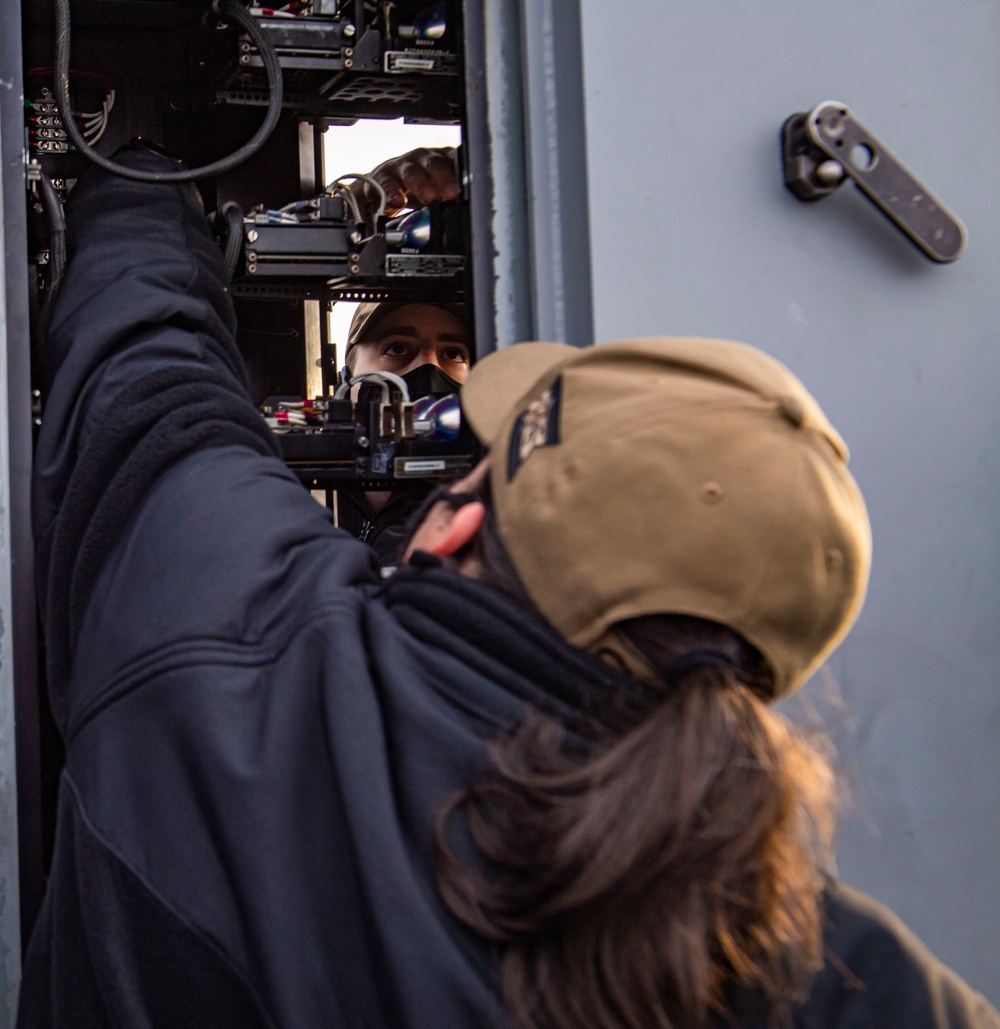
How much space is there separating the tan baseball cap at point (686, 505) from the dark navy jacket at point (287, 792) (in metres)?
0.06

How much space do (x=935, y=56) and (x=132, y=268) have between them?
1.00m

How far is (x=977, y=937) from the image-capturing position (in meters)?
1.33

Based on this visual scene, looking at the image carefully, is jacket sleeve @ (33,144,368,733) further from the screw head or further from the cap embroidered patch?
the screw head

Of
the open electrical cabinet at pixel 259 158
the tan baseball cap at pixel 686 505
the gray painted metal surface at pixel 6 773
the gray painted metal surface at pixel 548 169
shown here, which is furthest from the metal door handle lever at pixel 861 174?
the gray painted metal surface at pixel 6 773

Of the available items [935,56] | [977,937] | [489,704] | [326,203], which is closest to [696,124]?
[935,56]

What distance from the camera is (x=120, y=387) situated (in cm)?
111

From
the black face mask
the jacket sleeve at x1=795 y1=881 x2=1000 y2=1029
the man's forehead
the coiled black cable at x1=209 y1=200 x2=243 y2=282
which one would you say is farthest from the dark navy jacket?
the man's forehead

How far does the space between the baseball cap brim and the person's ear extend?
10 cm

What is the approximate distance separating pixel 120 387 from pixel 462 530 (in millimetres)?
441

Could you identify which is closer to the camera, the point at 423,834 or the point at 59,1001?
the point at 423,834

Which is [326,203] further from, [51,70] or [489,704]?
[489,704]

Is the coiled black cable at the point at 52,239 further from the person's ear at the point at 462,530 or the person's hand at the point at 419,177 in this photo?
the person's ear at the point at 462,530

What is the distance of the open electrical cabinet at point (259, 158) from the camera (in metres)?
1.23

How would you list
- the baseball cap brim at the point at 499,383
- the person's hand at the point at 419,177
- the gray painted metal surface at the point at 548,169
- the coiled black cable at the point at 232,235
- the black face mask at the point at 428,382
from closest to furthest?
the baseball cap brim at the point at 499,383
the gray painted metal surface at the point at 548,169
the coiled black cable at the point at 232,235
the person's hand at the point at 419,177
the black face mask at the point at 428,382
